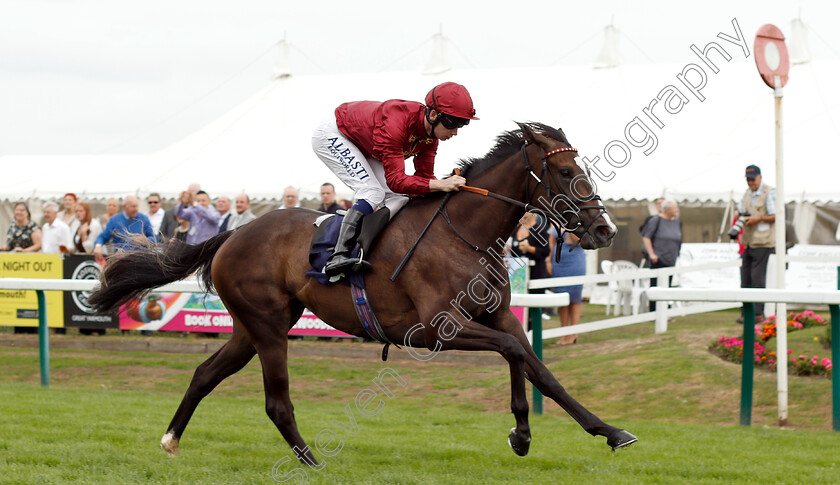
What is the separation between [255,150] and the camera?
1842cm

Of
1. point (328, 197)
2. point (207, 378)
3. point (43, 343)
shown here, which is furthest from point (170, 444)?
point (328, 197)

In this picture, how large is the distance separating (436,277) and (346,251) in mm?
549

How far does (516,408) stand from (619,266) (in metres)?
11.9

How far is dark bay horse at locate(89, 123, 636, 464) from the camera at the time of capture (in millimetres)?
4801

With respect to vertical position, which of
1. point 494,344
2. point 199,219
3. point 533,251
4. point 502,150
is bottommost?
point 494,344

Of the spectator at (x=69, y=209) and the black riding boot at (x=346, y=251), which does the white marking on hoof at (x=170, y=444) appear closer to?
the black riding boot at (x=346, y=251)

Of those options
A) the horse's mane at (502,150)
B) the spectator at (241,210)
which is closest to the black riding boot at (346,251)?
the horse's mane at (502,150)

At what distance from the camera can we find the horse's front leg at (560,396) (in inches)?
183

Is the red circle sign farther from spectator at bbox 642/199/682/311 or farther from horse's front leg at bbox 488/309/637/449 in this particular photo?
spectator at bbox 642/199/682/311

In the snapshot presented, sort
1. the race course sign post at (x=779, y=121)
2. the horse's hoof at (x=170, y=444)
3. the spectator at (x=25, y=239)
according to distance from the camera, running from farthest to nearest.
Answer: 1. the spectator at (x=25, y=239)
2. the race course sign post at (x=779, y=121)
3. the horse's hoof at (x=170, y=444)

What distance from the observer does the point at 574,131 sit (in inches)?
667

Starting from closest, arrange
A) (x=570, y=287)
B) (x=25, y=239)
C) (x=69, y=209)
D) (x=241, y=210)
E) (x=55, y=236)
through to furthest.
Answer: (x=570, y=287) → (x=241, y=210) → (x=55, y=236) → (x=25, y=239) → (x=69, y=209)

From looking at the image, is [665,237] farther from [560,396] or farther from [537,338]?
[560,396]

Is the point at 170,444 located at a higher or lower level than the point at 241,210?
lower
